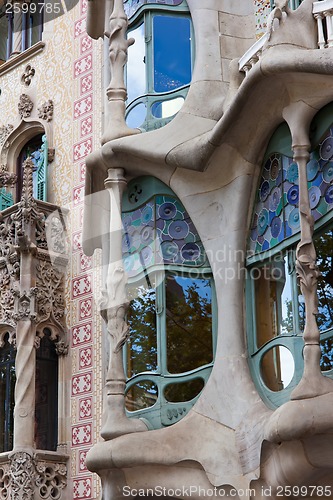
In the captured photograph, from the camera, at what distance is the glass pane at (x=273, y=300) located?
12492 mm

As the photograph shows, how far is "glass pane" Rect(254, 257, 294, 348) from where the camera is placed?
492 inches

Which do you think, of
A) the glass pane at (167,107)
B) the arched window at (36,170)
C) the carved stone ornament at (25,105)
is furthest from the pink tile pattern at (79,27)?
the glass pane at (167,107)

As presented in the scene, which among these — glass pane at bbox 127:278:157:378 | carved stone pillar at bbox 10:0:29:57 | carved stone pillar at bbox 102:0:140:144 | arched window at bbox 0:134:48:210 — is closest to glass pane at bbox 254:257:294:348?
glass pane at bbox 127:278:157:378

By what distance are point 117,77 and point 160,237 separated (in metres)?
2.49

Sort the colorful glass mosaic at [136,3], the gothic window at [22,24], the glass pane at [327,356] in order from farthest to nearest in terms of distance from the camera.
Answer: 1. the gothic window at [22,24]
2. the colorful glass mosaic at [136,3]
3. the glass pane at [327,356]

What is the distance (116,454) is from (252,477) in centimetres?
175

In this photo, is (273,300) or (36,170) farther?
(36,170)

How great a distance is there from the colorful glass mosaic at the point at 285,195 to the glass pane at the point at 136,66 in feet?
9.51

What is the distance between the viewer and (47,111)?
63.5 ft

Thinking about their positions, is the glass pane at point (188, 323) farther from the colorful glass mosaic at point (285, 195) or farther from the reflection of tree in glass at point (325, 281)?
the reflection of tree in glass at point (325, 281)

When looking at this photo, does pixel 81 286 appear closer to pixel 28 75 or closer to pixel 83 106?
pixel 83 106

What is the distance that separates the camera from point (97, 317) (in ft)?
55.6

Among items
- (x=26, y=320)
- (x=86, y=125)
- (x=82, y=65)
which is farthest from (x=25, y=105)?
(x=26, y=320)

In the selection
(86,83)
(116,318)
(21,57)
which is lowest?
(116,318)
